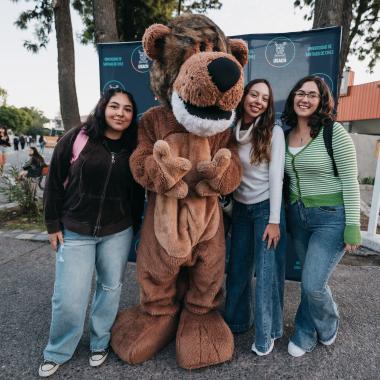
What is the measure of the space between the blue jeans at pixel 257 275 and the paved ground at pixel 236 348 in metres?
0.18

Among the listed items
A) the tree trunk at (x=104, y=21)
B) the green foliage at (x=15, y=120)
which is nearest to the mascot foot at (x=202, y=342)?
the tree trunk at (x=104, y=21)

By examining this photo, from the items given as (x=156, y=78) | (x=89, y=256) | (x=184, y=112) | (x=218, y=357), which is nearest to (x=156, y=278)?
(x=89, y=256)

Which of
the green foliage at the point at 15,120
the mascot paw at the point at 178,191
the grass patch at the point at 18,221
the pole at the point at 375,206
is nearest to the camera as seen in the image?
the mascot paw at the point at 178,191

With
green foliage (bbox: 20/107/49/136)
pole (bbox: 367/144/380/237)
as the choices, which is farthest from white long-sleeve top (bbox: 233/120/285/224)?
green foliage (bbox: 20/107/49/136)

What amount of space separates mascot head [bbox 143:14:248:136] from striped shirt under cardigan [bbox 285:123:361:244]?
2.20ft

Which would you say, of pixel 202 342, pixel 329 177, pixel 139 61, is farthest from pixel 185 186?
pixel 139 61

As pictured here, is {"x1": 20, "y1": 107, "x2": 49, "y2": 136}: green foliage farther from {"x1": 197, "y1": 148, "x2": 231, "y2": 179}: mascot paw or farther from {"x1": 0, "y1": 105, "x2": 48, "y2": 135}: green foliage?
{"x1": 197, "y1": 148, "x2": 231, "y2": 179}: mascot paw

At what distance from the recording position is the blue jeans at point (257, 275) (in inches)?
91.8

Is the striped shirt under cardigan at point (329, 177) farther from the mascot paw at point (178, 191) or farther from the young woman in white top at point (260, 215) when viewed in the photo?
the mascot paw at point (178, 191)

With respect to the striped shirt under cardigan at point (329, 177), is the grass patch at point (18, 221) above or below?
below

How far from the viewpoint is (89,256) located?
2207mm

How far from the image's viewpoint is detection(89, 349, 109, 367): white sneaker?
2.29 m

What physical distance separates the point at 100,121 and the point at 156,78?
1.58 ft

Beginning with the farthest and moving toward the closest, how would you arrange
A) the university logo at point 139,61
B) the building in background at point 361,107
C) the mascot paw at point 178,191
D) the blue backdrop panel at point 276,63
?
the building in background at point 361,107 → the university logo at point 139,61 → the blue backdrop panel at point 276,63 → the mascot paw at point 178,191
